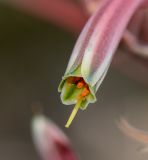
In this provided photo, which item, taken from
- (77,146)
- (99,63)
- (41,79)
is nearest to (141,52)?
(99,63)

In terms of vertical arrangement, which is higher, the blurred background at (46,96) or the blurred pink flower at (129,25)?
the blurred pink flower at (129,25)

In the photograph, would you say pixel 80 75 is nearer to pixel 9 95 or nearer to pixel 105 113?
pixel 105 113

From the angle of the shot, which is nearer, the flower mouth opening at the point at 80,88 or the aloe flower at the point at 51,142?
the flower mouth opening at the point at 80,88

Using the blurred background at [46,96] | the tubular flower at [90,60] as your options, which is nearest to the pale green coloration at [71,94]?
the tubular flower at [90,60]

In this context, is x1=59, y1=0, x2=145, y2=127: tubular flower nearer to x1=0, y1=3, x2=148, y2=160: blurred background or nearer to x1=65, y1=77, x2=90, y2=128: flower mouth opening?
x1=65, y1=77, x2=90, y2=128: flower mouth opening

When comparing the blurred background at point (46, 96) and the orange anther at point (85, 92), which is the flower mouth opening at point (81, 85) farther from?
the blurred background at point (46, 96)

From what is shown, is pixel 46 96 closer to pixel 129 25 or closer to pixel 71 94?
pixel 129 25

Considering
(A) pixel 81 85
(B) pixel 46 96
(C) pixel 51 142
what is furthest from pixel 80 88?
(B) pixel 46 96
